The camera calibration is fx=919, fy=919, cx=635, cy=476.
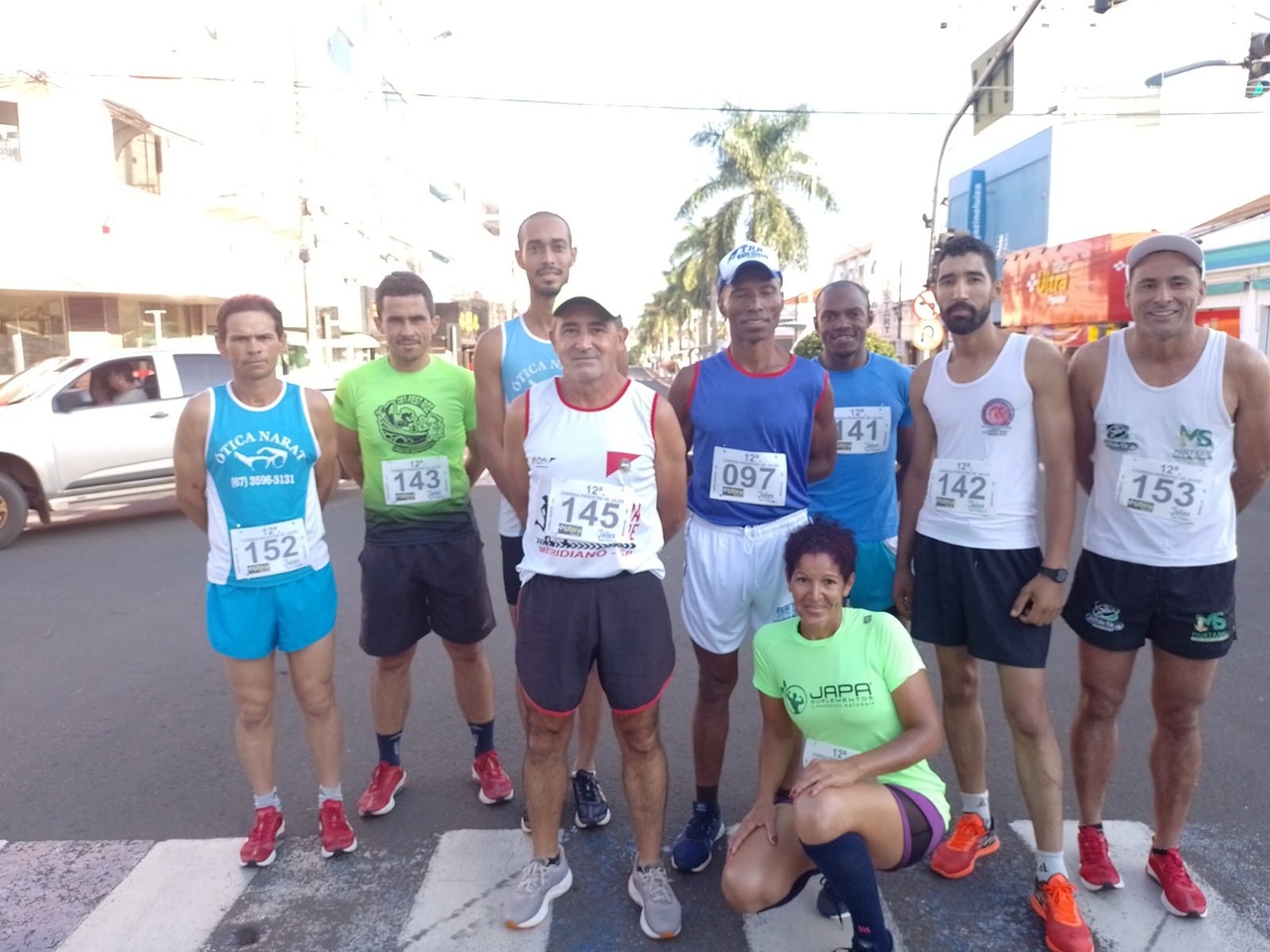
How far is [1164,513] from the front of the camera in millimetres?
2998

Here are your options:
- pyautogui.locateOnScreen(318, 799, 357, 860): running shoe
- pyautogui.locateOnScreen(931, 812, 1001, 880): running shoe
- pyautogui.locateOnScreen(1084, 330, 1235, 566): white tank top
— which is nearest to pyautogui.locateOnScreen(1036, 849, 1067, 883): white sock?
pyautogui.locateOnScreen(931, 812, 1001, 880): running shoe

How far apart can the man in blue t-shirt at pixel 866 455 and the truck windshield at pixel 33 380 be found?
9.41 metres

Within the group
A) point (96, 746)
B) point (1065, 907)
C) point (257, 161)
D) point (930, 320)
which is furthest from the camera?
point (257, 161)

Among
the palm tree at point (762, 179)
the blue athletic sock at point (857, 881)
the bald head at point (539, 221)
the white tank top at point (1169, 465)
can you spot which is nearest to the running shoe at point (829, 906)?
the blue athletic sock at point (857, 881)

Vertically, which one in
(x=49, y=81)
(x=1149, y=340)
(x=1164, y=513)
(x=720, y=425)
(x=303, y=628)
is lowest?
(x=303, y=628)

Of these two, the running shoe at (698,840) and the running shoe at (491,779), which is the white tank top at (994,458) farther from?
the running shoe at (491,779)

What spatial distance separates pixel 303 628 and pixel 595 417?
1399mm

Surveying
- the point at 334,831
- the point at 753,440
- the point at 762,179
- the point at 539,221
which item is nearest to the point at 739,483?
the point at 753,440

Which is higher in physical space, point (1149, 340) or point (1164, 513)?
point (1149, 340)

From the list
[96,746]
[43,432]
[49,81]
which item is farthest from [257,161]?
[96,746]

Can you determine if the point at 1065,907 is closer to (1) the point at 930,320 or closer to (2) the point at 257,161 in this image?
(1) the point at 930,320

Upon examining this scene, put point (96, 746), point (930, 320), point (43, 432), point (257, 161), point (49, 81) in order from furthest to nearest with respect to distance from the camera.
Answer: point (257, 161) < point (930, 320) < point (49, 81) < point (43, 432) < point (96, 746)

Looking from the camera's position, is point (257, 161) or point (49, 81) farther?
point (257, 161)

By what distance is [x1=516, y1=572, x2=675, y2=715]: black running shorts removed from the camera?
300 centimetres
